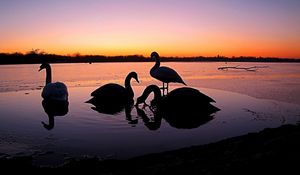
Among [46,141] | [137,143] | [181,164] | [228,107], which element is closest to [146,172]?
[181,164]

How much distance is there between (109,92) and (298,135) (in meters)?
9.48

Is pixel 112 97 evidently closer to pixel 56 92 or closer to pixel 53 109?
pixel 56 92

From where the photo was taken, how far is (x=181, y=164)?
4719 millimetres

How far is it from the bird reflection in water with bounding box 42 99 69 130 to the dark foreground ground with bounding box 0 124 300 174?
364 centimetres

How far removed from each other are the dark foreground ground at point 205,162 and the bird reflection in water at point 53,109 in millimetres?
3641

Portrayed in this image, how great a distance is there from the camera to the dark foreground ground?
4.11 metres

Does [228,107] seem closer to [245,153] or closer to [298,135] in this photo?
[298,135]

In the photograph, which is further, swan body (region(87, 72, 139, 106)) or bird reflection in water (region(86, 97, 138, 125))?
swan body (region(87, 72, 139, 106))

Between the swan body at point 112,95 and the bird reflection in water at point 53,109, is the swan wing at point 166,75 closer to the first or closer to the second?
the swan body at point 112,95

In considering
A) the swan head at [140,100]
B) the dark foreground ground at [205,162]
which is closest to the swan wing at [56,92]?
the swan head at [140,100]

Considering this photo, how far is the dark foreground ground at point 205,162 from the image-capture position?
13.5ft

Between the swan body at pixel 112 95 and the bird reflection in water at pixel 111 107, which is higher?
the swan body at pixel 112 95

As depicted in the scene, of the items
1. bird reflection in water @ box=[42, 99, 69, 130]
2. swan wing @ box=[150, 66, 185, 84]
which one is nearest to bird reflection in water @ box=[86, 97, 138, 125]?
bird reflection in water @ box=[42, 99, 69, 130]

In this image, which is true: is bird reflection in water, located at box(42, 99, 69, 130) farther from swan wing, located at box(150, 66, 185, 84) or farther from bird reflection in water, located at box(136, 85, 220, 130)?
swan wing, located at box(150, 66, 185, 84)
